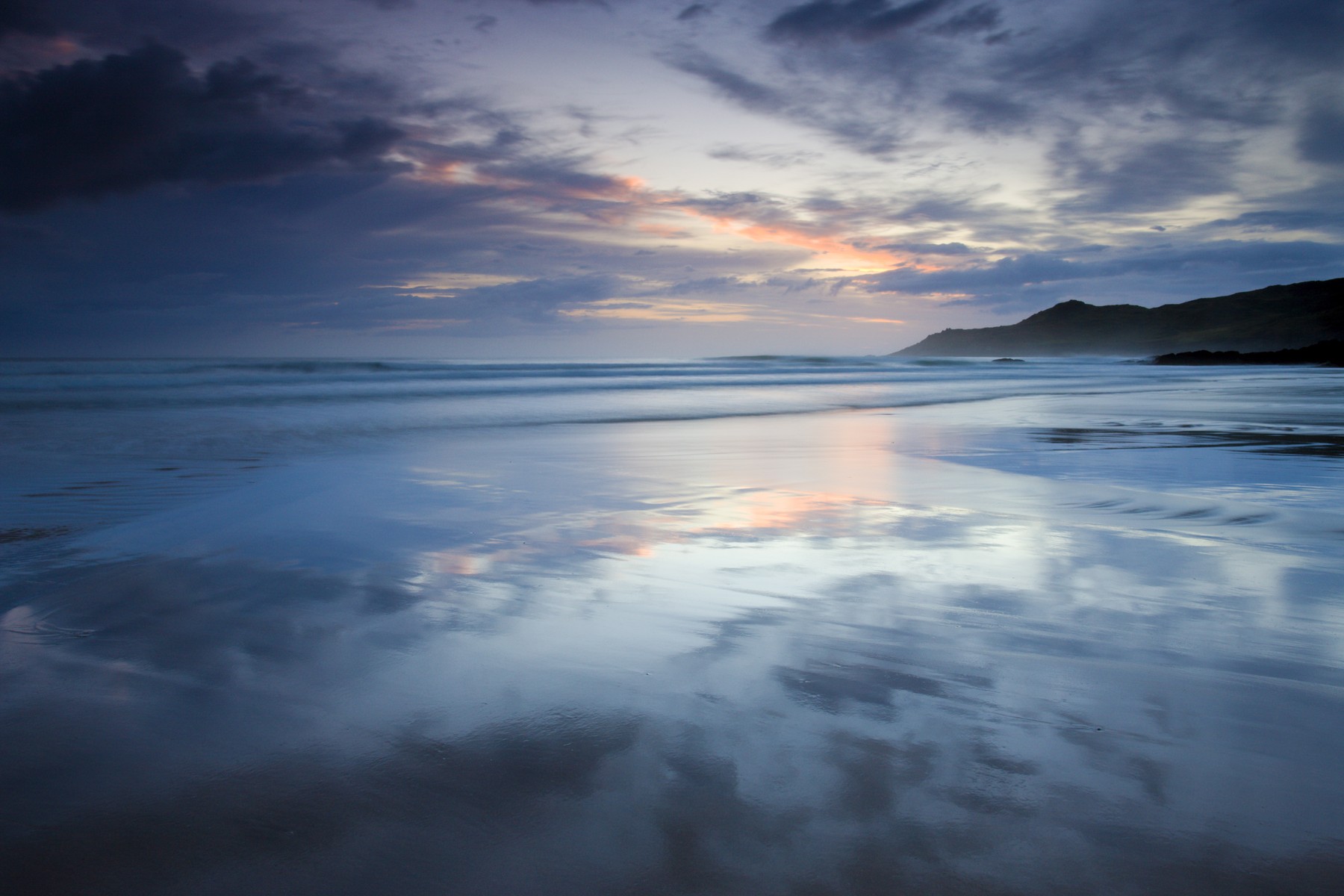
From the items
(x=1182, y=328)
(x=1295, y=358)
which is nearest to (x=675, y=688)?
(x=1295, y=358)

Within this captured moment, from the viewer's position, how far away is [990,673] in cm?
227

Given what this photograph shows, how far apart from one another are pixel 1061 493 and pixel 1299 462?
126 inches

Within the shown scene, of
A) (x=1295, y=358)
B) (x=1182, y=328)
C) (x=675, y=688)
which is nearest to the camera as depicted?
(x=675, y=688)

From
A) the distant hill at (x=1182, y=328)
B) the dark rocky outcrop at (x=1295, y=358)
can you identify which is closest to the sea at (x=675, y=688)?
the dark rocky outcrop at (x=1295, y=358)

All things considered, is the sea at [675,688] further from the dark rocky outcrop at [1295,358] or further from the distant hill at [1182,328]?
the distant hill at [1182,328]

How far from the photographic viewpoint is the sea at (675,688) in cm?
145

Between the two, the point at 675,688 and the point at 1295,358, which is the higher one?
the point at 1295,358

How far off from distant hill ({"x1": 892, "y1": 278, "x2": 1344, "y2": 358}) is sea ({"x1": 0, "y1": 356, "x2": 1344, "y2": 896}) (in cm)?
10033

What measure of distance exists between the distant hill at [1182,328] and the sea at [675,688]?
329ft

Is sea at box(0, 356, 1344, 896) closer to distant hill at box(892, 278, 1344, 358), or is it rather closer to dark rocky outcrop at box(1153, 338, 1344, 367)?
dark rocky outcrop at box(1153, 338, 1344, 367)

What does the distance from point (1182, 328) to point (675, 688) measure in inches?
6218

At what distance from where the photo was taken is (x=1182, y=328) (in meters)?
129

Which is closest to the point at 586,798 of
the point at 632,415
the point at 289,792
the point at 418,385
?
the point at 289,792

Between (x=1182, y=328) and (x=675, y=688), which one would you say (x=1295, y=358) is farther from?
(x=1182, y=328)
